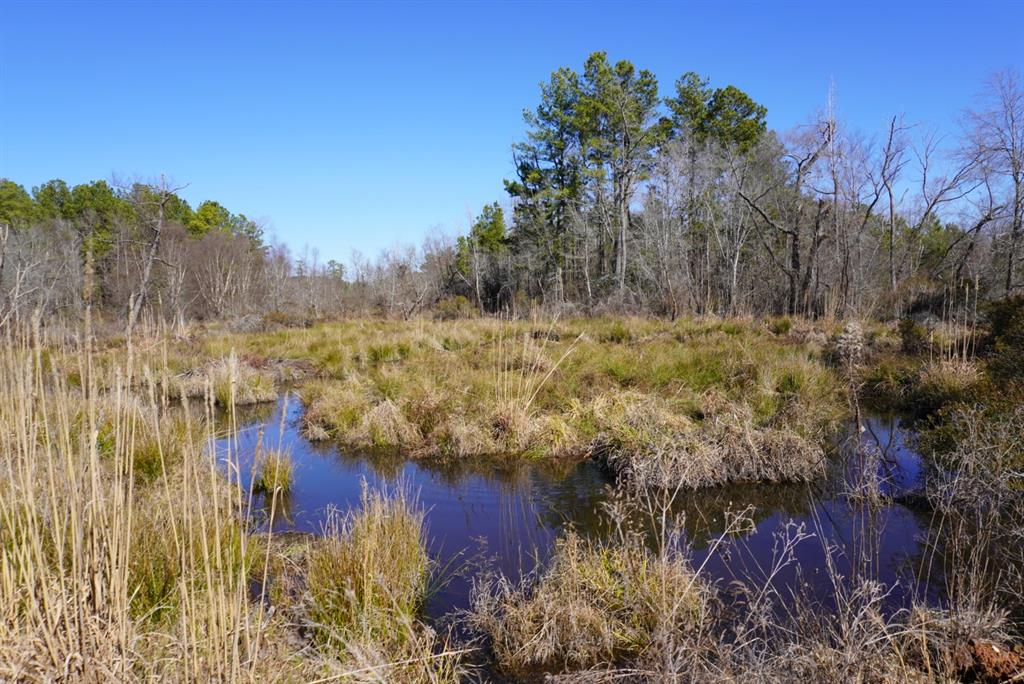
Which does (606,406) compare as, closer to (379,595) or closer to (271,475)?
(271,475)

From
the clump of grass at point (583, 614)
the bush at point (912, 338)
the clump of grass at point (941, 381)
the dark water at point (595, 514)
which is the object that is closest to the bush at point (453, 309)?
the bush at point (912, 338)

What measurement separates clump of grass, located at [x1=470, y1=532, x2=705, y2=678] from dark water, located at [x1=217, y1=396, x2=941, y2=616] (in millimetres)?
335

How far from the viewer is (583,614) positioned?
11.1ft

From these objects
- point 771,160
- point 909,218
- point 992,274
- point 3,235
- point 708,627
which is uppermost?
point 771,160

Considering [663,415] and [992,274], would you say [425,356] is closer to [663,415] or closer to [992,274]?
[663,415]

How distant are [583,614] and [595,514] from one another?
2247 mm

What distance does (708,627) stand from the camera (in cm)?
319

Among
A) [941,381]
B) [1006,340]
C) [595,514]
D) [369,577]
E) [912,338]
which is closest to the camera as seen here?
[369,577]

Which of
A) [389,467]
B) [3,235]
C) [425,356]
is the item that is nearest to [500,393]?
[389,467]

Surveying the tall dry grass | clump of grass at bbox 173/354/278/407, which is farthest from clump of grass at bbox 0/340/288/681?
clump of grass at bbox 173/354/278/407

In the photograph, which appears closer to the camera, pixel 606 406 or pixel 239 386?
pixel 606 406

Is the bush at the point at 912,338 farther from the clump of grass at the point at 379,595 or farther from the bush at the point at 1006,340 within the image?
the clump of grass at the point at 379,595

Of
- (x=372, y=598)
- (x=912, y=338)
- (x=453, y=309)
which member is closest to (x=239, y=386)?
(x=372, y=598)

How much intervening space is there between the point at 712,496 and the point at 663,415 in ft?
4.88
